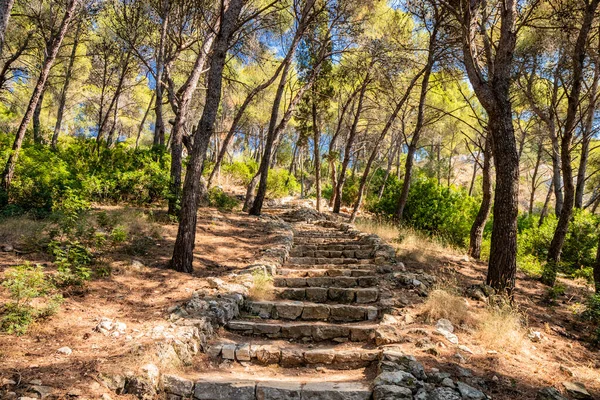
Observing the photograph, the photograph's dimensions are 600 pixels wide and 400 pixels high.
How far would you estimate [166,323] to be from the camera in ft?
13.1

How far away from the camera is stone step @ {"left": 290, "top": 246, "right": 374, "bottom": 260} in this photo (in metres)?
7.81

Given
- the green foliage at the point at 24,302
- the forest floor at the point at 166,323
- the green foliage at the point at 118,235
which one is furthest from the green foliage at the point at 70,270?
the green foliage at the point at 118,235

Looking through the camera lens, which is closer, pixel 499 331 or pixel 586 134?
pixel 499 331

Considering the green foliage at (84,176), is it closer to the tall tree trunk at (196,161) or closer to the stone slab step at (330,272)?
the tall tree trunk at (196,161)

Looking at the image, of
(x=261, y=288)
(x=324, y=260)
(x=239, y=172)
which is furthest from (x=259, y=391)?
(x=239, y=172)

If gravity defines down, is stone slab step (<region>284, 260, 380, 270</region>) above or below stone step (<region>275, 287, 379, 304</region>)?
above

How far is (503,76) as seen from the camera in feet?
18.3

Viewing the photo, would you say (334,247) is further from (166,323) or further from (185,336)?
(185,336)

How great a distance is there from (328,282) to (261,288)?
1.16 m

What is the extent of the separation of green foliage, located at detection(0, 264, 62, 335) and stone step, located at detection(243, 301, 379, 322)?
7.72 feet

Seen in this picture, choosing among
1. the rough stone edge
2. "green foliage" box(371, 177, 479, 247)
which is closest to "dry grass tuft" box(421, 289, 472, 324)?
the rough stone edge

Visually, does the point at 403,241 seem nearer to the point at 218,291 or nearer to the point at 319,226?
the point at 319,226

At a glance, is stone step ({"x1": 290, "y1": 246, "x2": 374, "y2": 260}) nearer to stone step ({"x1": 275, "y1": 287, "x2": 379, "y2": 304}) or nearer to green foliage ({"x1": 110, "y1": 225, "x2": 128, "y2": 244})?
stone step ({"x1": 275, "y1": 287, "x2": 379, "y2": 304})

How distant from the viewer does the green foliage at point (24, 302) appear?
330 cm
